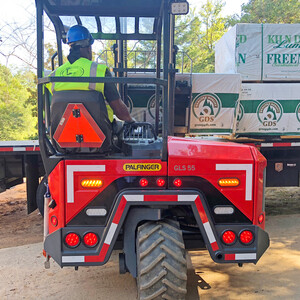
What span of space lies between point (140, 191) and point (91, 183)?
38cm

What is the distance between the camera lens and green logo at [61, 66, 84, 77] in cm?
255

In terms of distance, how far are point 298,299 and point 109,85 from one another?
8.68 ft

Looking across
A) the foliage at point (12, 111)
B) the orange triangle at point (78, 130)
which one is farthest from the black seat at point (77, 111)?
the foliage at point (12, 111)

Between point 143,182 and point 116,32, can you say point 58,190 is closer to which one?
point 143,182

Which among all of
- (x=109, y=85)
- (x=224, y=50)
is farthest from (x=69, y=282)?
(x=224, y=50)

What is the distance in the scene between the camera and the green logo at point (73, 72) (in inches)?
101

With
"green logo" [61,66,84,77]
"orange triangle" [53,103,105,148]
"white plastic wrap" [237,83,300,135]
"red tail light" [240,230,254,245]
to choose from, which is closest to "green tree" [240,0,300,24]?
"white plastic wrap" [237,83,300,135]

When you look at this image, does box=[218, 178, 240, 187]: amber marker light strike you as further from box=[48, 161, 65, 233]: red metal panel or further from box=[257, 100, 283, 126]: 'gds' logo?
box=[257, 100, 283, 126]: 'gds' logo

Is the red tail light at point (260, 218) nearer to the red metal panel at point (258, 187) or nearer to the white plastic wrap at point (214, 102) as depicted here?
the red metal panel at point (258, 187)

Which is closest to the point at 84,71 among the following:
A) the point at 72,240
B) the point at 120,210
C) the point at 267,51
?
the point at 120,210

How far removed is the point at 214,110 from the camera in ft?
17.8

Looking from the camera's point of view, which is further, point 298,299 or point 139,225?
point 298,299

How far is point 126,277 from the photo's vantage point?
370 centimetres

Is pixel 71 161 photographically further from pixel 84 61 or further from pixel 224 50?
pixel 224 50
